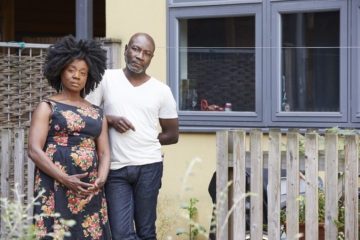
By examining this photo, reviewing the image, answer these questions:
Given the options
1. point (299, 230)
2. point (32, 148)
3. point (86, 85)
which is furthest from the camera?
point (299, 230)

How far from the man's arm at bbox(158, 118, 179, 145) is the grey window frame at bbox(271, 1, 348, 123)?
168 centimetres

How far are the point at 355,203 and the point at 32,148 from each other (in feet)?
6.40

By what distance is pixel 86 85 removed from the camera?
12.6 ft

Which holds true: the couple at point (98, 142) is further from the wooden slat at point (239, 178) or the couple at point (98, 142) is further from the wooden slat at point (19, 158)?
the wooden slat at point (19, 158)

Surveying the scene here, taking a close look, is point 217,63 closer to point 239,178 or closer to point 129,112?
point 239,178

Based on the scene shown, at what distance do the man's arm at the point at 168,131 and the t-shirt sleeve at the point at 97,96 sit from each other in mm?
447

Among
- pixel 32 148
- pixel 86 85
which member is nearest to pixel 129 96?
pixel 86 85

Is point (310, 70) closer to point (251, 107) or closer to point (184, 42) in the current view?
point (251, 107)

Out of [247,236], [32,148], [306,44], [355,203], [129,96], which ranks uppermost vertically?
[306,44]

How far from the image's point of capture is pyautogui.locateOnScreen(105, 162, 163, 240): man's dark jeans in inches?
153

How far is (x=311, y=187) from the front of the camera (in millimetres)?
4047

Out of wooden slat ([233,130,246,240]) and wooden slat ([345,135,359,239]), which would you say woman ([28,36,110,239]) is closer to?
wooden slat ([233,130,246,240])

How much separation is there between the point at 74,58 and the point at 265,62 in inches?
97.5

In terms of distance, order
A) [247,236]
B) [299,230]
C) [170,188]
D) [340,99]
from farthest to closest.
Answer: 1. [170,188]
2. [340,99]
3. [247,236]
4. [299,230]
